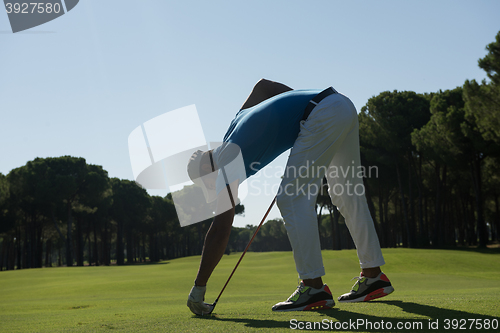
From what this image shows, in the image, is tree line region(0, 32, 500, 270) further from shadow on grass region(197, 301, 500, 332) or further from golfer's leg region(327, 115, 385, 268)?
shadow on grass region(197, 301, 500, 332)

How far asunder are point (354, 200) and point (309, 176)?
0.63 m

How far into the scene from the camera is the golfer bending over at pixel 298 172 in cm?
247

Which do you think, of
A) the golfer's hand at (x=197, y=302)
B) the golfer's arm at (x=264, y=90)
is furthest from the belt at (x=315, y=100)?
the golfer's hand at (x=197, y=302)

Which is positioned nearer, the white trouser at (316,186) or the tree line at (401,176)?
the white trouser at (316,186)

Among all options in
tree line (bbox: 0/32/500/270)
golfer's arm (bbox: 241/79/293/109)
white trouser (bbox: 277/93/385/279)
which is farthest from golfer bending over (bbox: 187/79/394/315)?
tree line (bbox: 0/32/500/270)

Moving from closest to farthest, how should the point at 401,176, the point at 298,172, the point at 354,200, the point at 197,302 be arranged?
1. the point at 298,172
2. the point at 197,302
3. the point at 354,200
4. the point at 401,176

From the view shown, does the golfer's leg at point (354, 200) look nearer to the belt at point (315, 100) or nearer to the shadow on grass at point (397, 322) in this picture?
the belt at point (315, 100)

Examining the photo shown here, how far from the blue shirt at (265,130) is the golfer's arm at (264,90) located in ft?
1.62

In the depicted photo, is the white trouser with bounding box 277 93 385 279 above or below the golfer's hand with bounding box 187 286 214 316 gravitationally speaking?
above

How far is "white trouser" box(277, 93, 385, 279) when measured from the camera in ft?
8.07

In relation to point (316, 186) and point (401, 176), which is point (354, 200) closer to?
point (316, 186)

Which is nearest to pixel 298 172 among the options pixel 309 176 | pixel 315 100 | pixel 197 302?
pixel 309 176

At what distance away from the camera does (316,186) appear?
2.58 meters

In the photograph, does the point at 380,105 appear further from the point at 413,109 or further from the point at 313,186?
the point at 313,186
